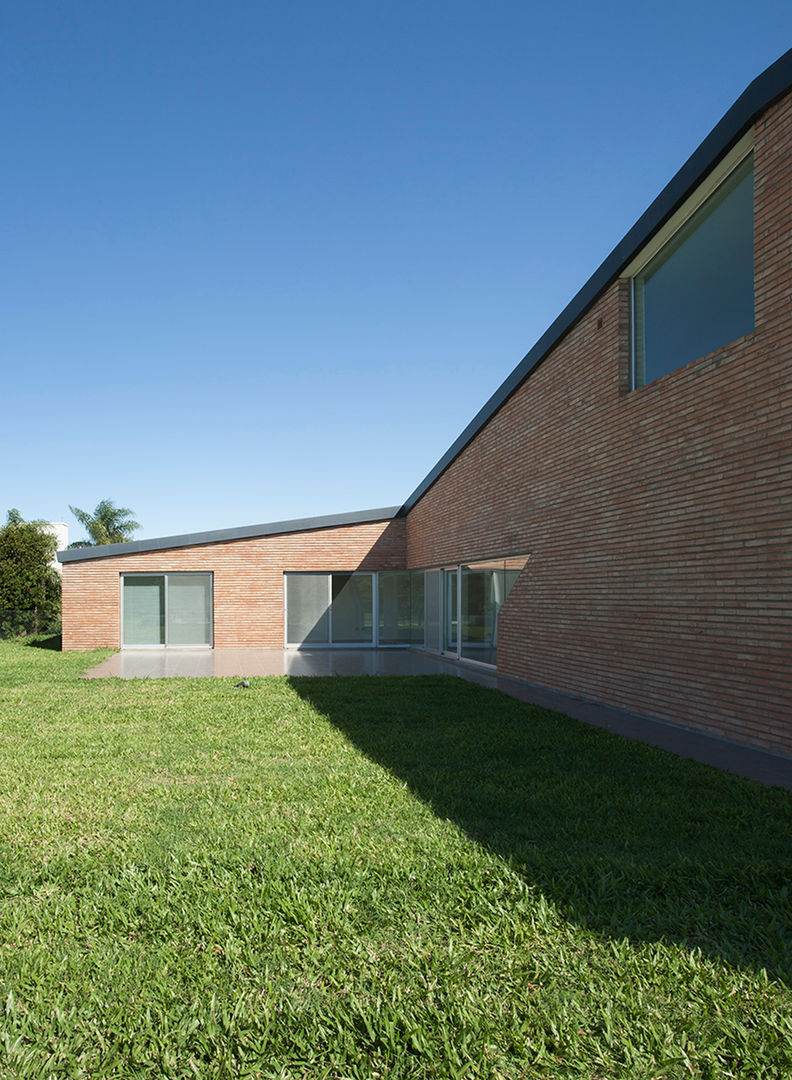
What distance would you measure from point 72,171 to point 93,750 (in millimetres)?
10965

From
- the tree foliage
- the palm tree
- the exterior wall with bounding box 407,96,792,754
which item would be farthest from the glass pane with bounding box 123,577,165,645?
the palm tree

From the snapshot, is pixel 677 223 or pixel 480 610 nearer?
pixel 677 223

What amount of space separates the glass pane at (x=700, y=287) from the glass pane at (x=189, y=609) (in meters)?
15.4

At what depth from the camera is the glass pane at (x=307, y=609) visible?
69.5ft

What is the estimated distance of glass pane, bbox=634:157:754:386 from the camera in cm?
721

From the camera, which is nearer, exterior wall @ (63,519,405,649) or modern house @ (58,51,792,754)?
modern house @ (58,51,792,754)

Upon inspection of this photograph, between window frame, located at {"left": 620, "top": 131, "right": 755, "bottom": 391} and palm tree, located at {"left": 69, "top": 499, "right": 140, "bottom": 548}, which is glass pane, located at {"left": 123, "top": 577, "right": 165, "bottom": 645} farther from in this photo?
palm tree, located at {"left": 69, "top": 499, "right": 140, "bottom": 548}

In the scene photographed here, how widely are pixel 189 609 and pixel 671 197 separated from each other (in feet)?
56.2

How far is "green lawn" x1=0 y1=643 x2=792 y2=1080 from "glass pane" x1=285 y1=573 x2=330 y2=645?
14924mm

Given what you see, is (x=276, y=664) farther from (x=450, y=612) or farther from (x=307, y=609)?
(x=307, y=609)

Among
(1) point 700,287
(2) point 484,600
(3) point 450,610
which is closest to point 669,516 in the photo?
(1) point 700,287

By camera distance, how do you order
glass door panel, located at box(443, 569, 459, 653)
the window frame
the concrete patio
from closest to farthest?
the window frame
the concrete patio
glass door panel, located at box(443, 569, 459, 653)

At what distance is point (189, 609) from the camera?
2094cm

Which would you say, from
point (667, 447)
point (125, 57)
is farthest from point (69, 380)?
point (667, 447)
